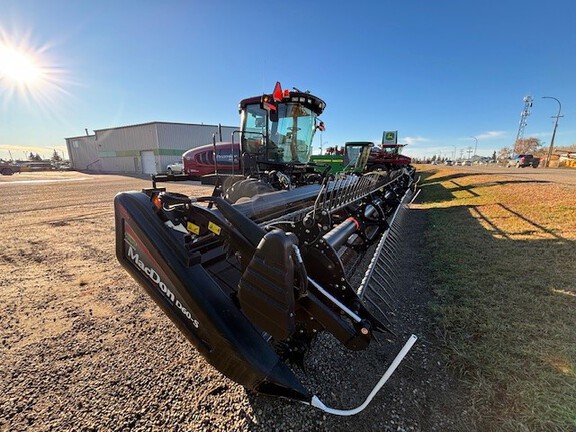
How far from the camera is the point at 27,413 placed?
1.55 meters

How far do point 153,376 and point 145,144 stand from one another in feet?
114

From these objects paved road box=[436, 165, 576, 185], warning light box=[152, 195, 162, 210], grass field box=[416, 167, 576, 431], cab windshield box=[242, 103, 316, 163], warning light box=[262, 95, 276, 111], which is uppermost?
warning light box=[262, 95, 276, 111]

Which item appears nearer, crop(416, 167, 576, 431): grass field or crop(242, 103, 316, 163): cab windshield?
crop(416, 167, 576, 431): grass field

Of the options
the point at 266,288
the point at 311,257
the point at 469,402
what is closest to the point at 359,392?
the point at 469,402

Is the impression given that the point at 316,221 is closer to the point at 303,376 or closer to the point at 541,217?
the point at 303,376

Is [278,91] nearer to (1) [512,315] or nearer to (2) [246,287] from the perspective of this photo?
(2) [246,287]

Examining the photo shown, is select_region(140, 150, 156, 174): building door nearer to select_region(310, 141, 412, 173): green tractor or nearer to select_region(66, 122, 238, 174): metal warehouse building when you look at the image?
select_region(66, 122, 238, 174): metal warehouse building

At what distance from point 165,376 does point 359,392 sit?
129 centimetres

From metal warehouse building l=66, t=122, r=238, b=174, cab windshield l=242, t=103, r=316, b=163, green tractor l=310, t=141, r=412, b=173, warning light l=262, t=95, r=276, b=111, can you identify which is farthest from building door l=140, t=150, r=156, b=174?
warning light l=262, t=95, r=276, b=111

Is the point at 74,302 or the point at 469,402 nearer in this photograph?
the point at 469,402

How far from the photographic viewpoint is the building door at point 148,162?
1218 inches

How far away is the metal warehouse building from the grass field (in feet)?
84.4

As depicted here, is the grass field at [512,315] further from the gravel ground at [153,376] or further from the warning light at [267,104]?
the warning light at [267,104]

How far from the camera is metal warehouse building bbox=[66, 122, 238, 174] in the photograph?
99.0 feet
